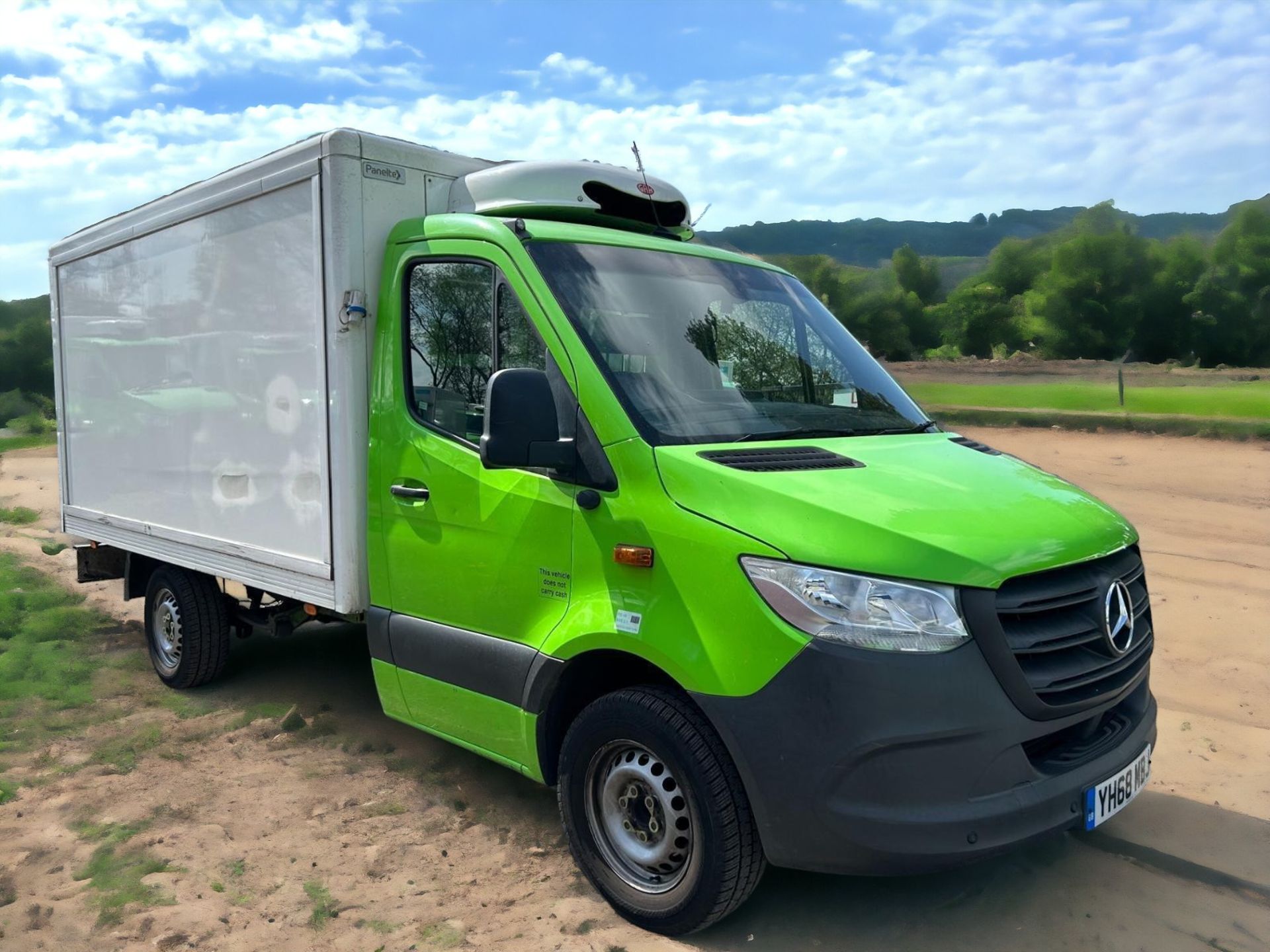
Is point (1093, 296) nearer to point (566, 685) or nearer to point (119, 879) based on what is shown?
point (566, 685)

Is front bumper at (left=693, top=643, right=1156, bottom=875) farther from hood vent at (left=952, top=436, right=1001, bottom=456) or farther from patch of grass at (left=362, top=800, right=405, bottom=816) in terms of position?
patch of grass at (left=362, top=800, right=405, bottom=816)

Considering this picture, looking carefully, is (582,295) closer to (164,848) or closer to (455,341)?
(455,341)

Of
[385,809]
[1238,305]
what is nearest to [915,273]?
[1238,305]

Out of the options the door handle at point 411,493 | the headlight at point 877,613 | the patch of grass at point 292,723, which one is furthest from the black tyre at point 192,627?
the headlight at point 877,613

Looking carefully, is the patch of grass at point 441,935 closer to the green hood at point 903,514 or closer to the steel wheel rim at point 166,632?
the green hood at point 903,514

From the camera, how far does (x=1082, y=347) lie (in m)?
44.4

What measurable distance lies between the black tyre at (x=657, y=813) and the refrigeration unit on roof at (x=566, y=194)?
2316mm

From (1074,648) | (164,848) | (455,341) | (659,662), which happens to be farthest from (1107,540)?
(164,848)

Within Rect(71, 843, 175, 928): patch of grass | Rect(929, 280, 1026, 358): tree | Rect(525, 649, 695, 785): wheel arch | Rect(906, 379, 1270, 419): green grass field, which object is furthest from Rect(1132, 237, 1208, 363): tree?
Rect(71, 843, 175, 928): patch of grass

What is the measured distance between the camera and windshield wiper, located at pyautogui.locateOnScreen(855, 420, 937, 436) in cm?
400

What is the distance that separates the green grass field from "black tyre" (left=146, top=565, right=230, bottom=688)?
12229 mm

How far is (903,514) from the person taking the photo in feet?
10.1

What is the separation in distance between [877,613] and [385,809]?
2.73 metres

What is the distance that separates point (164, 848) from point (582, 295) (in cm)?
291
